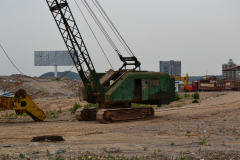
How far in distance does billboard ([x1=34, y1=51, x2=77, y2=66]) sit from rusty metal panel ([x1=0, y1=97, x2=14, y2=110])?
58.7 meters

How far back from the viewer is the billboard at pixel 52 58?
7596 centimetres

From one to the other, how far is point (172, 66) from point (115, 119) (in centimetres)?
9728

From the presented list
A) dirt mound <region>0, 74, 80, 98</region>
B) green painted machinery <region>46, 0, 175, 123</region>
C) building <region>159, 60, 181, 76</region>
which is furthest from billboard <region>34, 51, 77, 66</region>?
green painted machinery <region>46, 0, 175, 123</region>

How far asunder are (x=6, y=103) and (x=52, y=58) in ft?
199

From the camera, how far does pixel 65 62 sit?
250 ft

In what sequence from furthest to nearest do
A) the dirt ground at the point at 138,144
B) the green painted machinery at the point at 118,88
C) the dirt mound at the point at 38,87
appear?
the dirt mound at the point at 38,87, the green painted machinery at the point at 118,88, the dirt ground at the point at 138,144

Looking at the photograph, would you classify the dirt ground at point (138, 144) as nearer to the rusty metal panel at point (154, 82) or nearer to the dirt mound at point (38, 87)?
the rusty metal panel at point (154, 82)

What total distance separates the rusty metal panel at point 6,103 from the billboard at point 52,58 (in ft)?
193

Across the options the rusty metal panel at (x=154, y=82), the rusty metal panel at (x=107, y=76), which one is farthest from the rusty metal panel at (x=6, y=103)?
the rusty metal panel at (x=154, y=82)

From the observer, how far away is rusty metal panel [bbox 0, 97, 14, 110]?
56.6 feet

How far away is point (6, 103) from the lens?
1733 centimetres

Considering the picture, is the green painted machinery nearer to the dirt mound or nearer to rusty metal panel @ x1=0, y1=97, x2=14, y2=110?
rusty metal panel @ x1=0, y1=97, x2=14, y2=110

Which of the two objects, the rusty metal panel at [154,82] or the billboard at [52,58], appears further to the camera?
the billboard at [52,58]

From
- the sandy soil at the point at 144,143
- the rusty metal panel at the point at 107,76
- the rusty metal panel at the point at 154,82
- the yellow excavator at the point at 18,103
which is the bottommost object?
the sandy soil at the point at 144,143
